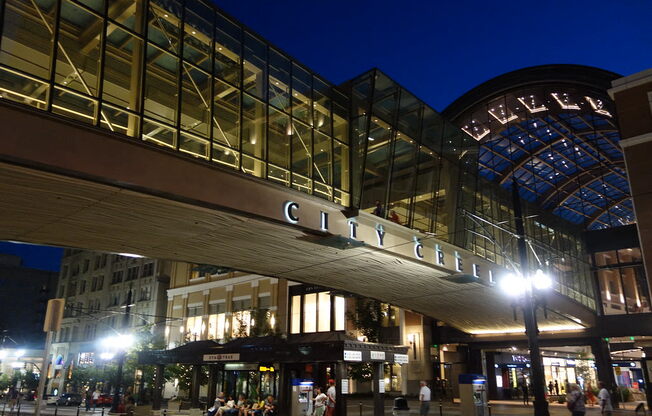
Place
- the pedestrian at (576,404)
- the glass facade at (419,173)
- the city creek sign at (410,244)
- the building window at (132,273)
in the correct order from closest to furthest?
the pedestrian at (576,404), the city creek sign at (410,244), the glass facade at (419,173), the building window at (132,273)

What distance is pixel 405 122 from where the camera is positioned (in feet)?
83.8

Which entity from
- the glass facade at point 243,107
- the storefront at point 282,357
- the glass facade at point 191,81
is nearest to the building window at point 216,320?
the storefront at point 282,357

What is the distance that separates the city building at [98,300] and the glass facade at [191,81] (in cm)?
4061

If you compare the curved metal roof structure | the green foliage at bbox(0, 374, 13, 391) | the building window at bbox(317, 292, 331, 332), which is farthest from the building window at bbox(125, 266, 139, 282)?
the curved metal roof structure

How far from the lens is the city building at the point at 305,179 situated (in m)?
15.1

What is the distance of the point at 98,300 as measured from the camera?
2761 inches

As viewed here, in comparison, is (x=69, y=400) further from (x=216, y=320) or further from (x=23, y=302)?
(x=23, y=302)

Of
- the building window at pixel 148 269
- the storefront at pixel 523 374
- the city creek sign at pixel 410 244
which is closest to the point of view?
the city creek sign at pixel 410 244

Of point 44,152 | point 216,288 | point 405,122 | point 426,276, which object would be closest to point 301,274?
point 426,276

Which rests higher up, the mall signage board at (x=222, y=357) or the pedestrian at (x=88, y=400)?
the mall signage board at (x=222, y=357)

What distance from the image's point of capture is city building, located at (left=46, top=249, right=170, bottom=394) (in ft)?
203

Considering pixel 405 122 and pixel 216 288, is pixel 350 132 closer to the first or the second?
pixel 405 122

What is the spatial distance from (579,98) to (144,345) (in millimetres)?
41756

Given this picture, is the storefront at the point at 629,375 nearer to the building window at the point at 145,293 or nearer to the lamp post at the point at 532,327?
the lamp post at the point at 532,327
